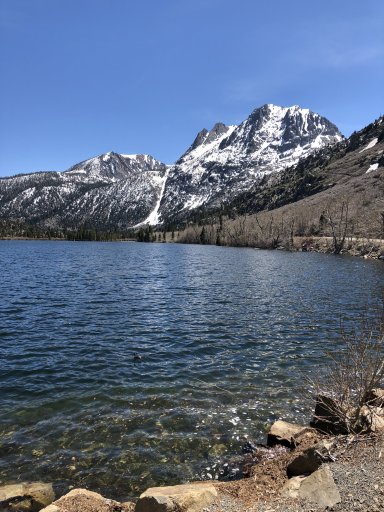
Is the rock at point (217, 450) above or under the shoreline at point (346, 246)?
under

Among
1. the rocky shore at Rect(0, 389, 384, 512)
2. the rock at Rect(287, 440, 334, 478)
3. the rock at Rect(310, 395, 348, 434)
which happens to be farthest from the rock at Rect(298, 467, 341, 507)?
the rock at Rect(310, 395, 348, 434)

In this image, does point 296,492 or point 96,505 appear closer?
point 296,492

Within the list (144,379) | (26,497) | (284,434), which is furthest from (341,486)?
(144,379)

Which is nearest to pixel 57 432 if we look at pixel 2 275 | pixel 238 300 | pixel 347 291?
pixel 238 300

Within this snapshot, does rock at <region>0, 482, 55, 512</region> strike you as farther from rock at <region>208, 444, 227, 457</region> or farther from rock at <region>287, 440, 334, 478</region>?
rock at <region>287, 440, 334, 478</region>

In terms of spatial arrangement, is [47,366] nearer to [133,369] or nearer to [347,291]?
[133,369]

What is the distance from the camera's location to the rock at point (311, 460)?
10.0 m

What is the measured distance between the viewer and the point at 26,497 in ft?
35.5

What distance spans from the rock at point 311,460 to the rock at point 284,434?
270 cm

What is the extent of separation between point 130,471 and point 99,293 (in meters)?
37.0

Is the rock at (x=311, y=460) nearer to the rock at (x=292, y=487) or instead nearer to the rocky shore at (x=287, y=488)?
the rocky shore at (x=287, y=488)

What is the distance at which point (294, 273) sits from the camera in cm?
7281

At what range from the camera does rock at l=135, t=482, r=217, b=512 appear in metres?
8.65

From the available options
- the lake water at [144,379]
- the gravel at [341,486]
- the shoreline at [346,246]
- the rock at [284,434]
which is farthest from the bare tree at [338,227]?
the gravel at [341,486]
